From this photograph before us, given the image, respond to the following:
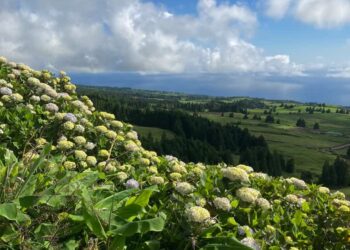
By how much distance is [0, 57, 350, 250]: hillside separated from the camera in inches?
174

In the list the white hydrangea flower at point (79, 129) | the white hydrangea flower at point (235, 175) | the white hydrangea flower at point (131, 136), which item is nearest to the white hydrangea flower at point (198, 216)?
the white hydrangea flower at point (235, 175)

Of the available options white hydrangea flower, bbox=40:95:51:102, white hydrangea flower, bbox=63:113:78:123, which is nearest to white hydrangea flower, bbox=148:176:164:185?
white hydrangea flower, bbox=63:113:78:123

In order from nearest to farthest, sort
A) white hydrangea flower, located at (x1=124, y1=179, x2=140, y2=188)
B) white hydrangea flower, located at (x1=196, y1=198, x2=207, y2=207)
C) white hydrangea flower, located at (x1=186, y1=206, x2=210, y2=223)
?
1. white hydrangea flower, located at (x1=186, y1=206, x2=210, y2=223)
2. white hydrangea flower, located at (x1=196, y1=198, x2=207, y2=207)
3. white hydrangea flower, located at (x1=124, y1=179, x2=140, y2=188)

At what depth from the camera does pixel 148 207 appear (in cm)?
536

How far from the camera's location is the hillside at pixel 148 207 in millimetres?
4418

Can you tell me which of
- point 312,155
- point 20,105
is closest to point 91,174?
point 20,105

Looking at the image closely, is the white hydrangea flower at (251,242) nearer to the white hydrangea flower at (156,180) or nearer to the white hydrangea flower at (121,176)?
the white hydrangea flower at (156,180)

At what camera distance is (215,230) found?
4988mm

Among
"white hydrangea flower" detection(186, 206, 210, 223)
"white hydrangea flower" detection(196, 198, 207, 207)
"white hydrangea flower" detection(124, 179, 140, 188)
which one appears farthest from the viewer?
"white hydrangea flower" detection(124, 179, 140, 188)

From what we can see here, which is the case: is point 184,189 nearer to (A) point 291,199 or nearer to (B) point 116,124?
(A) point 291,199

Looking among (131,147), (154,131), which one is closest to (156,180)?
(131,147)

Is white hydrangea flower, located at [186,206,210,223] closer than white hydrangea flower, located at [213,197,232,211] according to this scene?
Yes

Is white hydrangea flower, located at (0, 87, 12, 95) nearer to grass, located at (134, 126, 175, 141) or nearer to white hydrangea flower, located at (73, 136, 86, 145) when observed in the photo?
white hydrangea flower, located at (73, 136, 86, 145)

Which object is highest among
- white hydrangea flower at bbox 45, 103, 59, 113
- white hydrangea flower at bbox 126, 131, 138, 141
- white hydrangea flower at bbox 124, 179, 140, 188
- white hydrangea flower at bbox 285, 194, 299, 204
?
white hydrangea flower at bbox 45, 103, 59, 113
